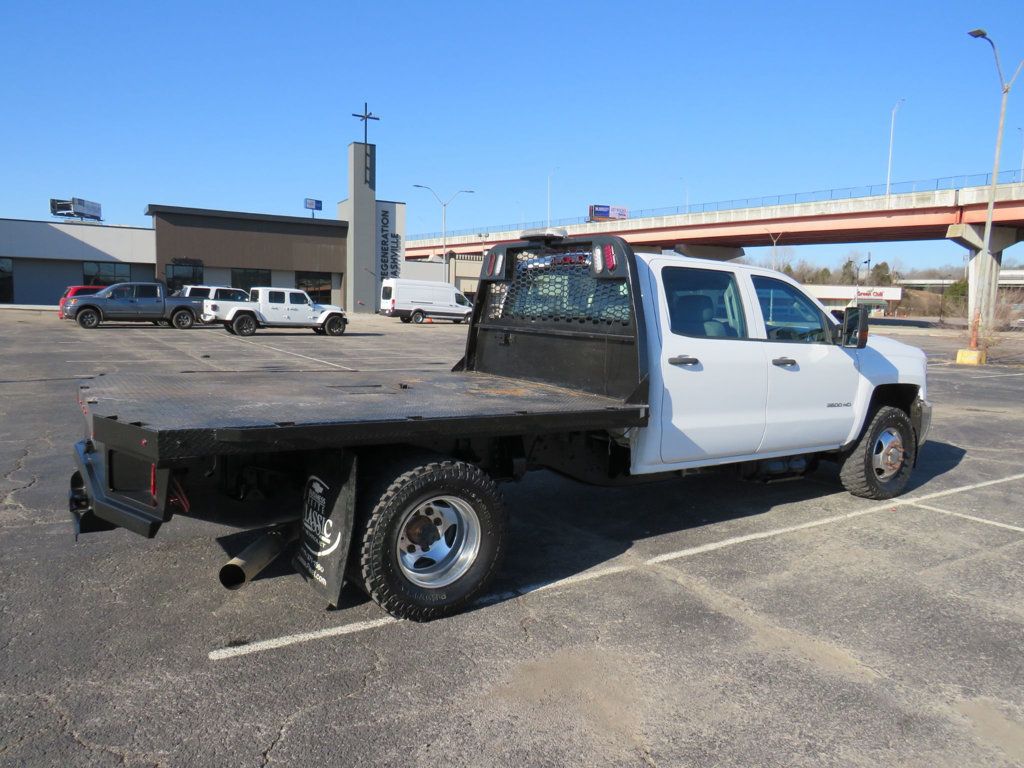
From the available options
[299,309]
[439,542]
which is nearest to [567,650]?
[439,542]

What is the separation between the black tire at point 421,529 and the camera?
11.9 ft

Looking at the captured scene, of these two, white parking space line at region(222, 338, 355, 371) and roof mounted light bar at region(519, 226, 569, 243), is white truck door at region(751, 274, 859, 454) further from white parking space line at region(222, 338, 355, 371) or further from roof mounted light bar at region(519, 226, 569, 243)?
white parking space line at region(222, 338, 355, 371)

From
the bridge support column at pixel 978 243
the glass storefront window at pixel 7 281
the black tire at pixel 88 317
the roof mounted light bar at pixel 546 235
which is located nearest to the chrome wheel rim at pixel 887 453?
the roof mounted light bar at pixel 546 235

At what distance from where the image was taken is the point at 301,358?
19.3 m

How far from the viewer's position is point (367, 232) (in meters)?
52.6

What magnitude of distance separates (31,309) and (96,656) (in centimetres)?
4839

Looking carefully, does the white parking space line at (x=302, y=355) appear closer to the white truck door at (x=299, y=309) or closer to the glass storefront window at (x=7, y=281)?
the white truck door at (x=299, y=309)

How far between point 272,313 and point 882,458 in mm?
26072

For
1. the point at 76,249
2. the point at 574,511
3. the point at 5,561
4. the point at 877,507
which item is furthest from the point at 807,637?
the point at 76,249

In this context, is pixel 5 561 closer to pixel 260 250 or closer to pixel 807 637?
pixel 807 637

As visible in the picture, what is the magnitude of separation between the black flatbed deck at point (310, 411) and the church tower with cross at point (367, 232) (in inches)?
1908

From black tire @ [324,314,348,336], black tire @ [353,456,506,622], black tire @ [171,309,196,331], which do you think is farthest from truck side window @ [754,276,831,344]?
black tire @ [171,309,196,331]

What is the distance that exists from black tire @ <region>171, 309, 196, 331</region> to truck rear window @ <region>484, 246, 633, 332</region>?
28176 millimetres

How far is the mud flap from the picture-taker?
3.59m
